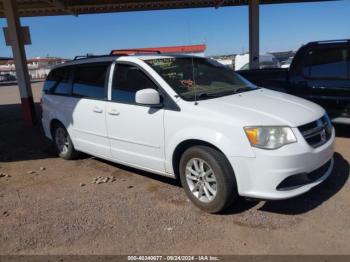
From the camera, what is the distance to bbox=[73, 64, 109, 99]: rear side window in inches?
218

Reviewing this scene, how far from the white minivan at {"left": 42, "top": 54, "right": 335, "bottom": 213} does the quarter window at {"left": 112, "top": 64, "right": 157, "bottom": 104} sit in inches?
0.5

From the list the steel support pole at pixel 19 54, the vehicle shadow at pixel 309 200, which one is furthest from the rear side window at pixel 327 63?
the steel support pole at pixel 19 54

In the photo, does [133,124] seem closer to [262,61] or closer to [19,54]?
[19,54]

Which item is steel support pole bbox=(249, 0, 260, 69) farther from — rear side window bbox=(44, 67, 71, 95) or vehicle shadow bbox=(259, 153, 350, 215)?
vehicle shadow bbox=(259, 153, 350, 215)

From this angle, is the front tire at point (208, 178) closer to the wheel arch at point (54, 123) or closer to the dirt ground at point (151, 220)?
the dirt ground at point (151, 220)

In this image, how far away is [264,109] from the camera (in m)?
4.18

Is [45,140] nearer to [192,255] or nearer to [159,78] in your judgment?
[159,78]

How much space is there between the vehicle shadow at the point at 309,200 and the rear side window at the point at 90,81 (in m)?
2.82

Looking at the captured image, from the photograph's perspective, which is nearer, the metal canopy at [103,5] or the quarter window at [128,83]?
the quarter window at [128,83]

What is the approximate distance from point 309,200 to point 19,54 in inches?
347

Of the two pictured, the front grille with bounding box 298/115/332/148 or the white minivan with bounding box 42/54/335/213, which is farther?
the front grille with bounding box 298/115/332/148

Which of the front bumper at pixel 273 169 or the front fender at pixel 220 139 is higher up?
the front fender at pixel 220 139

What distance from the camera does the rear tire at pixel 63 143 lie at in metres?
6.62

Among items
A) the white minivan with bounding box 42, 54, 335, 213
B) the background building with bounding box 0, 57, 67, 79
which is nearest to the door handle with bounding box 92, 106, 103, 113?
the white minivan with bounding box 42, 54, 335, 213
